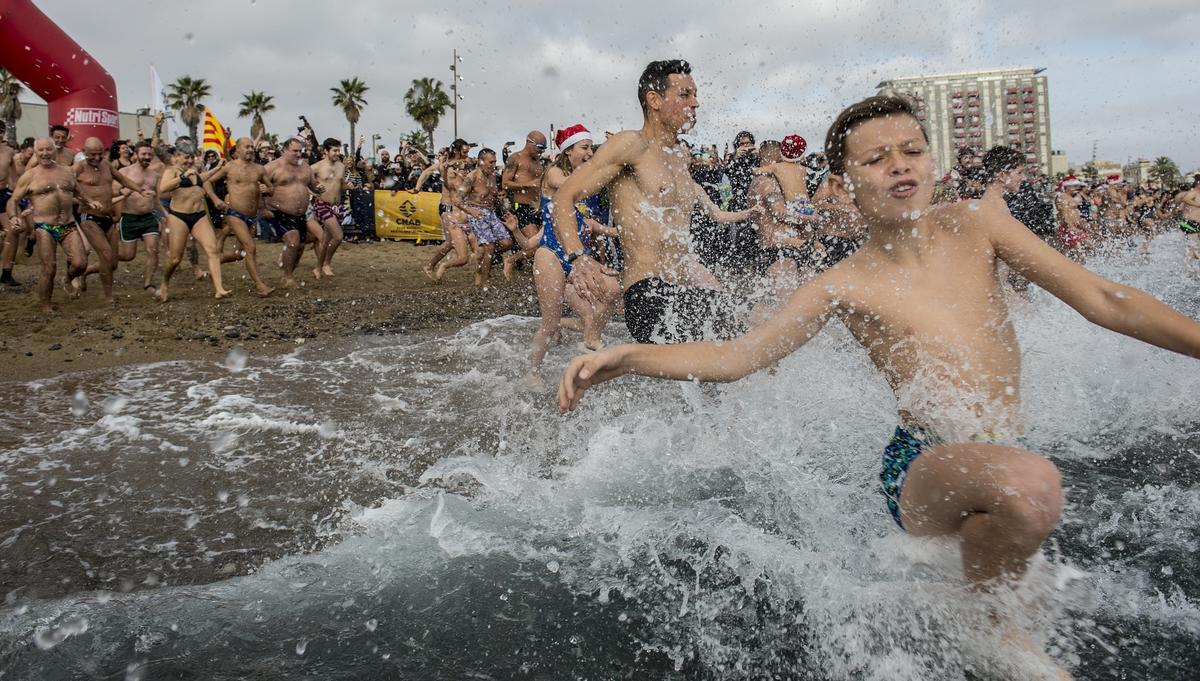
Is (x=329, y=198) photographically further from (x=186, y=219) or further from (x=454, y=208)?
(x=186, y=219)

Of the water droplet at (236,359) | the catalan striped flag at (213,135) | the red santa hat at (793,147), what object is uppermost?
the catalan striped flag at (213,135)

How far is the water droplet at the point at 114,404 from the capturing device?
492 cm

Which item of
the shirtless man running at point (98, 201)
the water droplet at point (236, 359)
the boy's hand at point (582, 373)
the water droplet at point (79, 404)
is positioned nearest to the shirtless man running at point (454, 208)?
the shirtless man running at point (98, 201)

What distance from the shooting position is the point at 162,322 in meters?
7.86

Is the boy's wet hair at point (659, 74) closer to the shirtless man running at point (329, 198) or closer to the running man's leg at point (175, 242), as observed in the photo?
the running man's leg at point (175, 242)

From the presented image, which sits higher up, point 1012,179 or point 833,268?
point 1012,179

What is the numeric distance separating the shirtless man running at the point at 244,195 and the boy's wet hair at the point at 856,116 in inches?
333

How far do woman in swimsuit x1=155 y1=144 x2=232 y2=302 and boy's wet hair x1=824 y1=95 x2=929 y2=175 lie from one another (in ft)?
27.8

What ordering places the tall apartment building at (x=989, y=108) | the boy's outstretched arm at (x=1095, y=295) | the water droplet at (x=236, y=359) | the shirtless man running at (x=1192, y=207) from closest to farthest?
the boy's outstretched arm at (x=1095, y=295), the tall apartment building at (x=989, y=108), the water droplet at (x=236, y=359), the shirtless man running at (x=1192, y=207)

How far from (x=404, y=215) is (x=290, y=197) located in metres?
5.49

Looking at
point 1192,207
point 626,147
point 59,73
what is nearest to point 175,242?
point 59,73

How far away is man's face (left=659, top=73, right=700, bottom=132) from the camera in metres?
3.85

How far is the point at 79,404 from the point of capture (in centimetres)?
510

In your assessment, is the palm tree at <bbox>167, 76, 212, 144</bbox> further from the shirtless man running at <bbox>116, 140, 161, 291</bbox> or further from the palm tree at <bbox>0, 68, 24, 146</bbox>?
the shirtless man running at <bbox>116, 140, 161, 291</bbox>
